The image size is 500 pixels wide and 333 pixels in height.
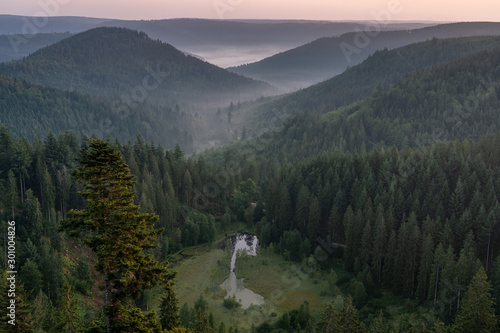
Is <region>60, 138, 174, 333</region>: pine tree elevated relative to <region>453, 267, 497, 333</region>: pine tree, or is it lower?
elevated

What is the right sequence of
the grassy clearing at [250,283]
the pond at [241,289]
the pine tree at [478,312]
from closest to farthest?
1. the pine tree at [478,312]
2. the grassy clearing at [250,283]
3. the pond at [241,289]

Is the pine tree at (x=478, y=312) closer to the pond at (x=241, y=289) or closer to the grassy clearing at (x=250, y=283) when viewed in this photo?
the grassy clearing at (x=250, y=283)

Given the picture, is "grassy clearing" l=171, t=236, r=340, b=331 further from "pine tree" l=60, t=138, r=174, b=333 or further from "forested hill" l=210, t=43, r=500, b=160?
"forested hill" l=210, t=43, r=500, b=160

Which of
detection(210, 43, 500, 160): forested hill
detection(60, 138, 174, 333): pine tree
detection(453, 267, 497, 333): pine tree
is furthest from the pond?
detection(210, 43, 500, 160): forested hill

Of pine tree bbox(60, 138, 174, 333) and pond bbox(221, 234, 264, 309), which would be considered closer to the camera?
pine tree bbox(60, 138, 174, 333)

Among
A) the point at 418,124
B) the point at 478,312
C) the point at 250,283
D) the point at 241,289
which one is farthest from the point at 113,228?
the point at 418,124

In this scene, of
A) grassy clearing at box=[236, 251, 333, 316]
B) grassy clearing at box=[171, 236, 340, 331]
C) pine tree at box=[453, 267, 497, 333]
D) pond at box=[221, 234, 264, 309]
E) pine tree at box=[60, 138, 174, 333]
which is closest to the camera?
pine tree at box=[60, 138, 174, 333]

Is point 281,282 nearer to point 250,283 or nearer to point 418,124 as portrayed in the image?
point 250,283

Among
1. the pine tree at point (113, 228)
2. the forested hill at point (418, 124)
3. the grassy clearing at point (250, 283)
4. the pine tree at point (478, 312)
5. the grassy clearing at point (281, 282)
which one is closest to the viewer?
the pine tree at point (113, 228)

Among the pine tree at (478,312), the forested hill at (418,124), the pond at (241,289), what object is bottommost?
the pond at (241,289)

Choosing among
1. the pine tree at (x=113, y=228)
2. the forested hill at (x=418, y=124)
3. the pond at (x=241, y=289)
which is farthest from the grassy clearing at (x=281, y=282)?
the forested hill at (x=418, y=124)
